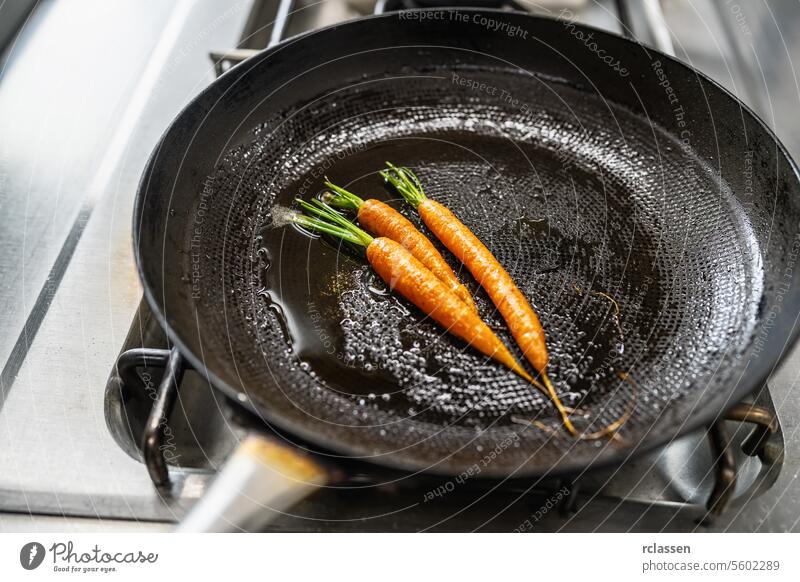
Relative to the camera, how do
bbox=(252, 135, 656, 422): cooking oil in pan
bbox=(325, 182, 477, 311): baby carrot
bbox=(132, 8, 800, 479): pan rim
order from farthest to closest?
1. bbox=(325, 182, 477, 311): baby carrot
2. bbox=(252, 135, 656, 422): cooking oil in pan
3. bbox=(132, 8, 800, 479): pan rim

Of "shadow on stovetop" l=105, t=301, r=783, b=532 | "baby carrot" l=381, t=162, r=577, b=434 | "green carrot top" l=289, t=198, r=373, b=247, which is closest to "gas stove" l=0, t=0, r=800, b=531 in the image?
"shadow on stovetop" l=105, t=301, r=783, b=532

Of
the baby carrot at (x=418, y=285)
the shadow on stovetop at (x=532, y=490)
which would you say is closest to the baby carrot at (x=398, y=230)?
the baby carrot at (x=418, y=285)

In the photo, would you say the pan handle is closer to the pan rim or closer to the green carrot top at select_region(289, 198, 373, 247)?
the pan rim

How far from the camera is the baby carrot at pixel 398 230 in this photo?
2.56 feet

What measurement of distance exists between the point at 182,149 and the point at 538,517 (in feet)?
1.98

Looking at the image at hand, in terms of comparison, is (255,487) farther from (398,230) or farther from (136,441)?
(398,230)

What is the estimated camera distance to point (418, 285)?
742mm

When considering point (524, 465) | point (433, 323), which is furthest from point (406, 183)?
point (524, 465)

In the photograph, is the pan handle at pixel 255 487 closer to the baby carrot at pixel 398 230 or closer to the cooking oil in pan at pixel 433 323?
the cooking oil in pan at pixel 433 323

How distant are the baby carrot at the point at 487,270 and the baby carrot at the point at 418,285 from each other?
2 cm

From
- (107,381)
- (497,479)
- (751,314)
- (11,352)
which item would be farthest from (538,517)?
(11,352)

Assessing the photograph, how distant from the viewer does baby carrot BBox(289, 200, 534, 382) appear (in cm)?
70
